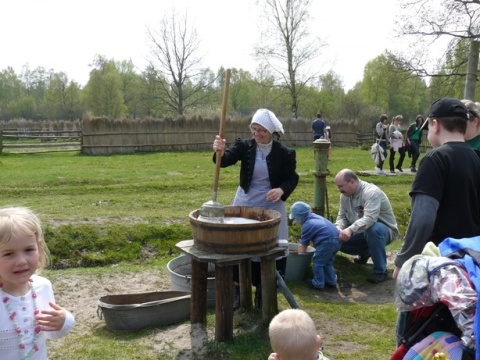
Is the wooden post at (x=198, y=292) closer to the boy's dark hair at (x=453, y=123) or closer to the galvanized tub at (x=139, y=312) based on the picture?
the galvanized tub at (x=139, y=312)

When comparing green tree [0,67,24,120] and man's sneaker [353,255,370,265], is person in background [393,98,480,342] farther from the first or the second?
green tree [0,67,24,120]

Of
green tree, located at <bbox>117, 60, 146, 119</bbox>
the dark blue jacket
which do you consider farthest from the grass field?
green tree, located at <bbox>117, 60, 146, 119</bbox>

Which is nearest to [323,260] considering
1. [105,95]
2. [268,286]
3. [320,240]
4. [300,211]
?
[320,240]

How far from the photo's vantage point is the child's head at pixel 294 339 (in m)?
2.22

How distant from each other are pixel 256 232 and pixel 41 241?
71.9 inches

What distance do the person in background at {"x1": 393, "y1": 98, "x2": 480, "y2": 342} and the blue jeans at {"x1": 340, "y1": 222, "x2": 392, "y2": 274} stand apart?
2.80 meters

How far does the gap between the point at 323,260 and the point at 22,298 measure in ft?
12.6

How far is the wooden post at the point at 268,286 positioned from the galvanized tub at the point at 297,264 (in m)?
1.30

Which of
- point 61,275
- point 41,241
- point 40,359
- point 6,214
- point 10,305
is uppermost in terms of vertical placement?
point 6,214

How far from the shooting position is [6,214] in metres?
2.13

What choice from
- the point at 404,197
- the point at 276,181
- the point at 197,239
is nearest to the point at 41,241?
the point at 197,239

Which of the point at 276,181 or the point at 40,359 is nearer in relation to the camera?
the point at 40,359

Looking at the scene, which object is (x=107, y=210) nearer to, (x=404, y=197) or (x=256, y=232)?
(x=256, y=232)

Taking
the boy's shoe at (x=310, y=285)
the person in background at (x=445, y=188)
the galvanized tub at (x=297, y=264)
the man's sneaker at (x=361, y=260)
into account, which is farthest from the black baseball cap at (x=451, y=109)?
the man's sneaker at (x=361, y=260)
